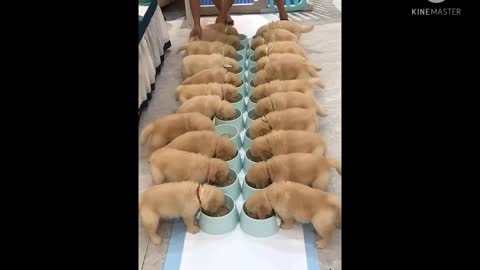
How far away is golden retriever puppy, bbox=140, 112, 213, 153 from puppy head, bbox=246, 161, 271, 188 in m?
0.30

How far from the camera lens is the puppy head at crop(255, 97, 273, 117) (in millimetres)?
2010

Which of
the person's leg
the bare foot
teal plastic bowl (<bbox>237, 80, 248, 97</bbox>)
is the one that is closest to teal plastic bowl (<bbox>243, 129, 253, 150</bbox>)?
teal plastic bowl (<bbox>237, 80, 248, 97</bbox>)

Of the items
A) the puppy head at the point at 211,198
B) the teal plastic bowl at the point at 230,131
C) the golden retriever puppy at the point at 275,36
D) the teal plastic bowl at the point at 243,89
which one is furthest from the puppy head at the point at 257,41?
the puppy head at the point at 211,198

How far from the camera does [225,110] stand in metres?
2.02

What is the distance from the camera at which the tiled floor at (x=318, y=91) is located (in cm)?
151

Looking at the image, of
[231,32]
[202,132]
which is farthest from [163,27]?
[202,132]

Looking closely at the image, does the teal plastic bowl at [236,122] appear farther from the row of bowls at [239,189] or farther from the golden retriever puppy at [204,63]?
the golden retriever puppy at [204,63]

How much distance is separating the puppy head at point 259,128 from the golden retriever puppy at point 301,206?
39 centimetres

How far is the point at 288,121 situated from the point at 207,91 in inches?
16.2

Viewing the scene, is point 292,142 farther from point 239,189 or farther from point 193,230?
point 193,230

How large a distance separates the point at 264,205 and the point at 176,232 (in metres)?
0.29

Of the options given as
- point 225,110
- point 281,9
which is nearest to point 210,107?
point 225,110
